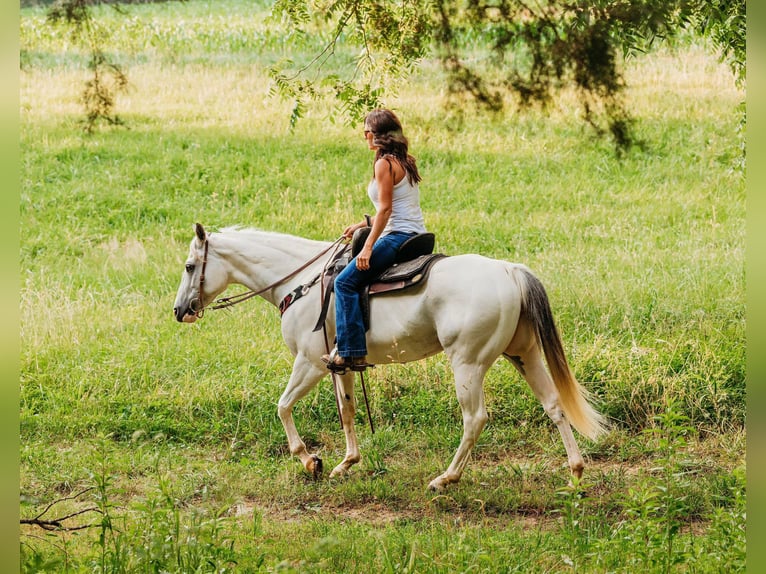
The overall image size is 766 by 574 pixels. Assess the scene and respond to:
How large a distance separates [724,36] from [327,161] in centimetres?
927

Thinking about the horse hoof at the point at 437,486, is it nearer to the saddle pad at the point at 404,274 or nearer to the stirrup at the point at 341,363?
the stirrup at the point at 341,363

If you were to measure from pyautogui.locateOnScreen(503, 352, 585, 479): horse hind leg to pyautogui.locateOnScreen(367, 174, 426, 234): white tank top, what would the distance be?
128 cm

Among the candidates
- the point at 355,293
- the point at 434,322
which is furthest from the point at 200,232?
the point at 434,322

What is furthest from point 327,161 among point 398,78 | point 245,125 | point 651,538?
point 651,538

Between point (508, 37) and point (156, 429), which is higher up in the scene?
point (508, 37)

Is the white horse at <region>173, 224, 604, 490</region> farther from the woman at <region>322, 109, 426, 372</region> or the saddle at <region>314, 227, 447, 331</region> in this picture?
the woman at <region>322, 109, 426, 372</region>

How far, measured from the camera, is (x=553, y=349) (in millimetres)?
6789

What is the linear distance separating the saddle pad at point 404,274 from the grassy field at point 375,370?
1151 millimetres

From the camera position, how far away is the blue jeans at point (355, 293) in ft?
23.5

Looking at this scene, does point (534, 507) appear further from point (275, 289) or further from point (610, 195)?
point (610, 195)

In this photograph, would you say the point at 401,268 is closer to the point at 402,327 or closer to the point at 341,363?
the point at 402,327

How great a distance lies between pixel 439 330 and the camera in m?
7.00

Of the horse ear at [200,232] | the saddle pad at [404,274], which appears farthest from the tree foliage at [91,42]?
the saddle pad at [404,274]

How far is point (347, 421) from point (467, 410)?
1.26 m
